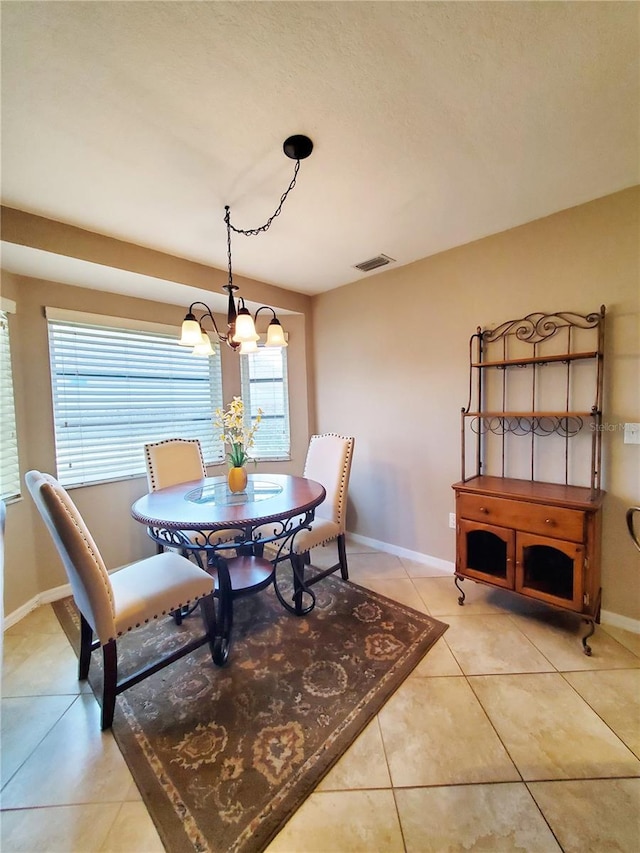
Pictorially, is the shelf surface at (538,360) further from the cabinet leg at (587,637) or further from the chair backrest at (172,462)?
the chair backrest at (172,462)

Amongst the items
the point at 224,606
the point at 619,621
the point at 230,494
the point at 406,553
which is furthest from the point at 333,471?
the point at 619,621

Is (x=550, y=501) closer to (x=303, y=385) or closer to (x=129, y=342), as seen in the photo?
(x=303, y=385)

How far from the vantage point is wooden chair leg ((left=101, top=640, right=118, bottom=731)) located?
1442 mm

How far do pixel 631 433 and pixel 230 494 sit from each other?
2399 millimetres

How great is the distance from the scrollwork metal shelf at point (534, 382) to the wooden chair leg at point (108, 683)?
7.14ft

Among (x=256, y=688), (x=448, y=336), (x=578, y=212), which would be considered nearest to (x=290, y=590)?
(x=256, y=688)

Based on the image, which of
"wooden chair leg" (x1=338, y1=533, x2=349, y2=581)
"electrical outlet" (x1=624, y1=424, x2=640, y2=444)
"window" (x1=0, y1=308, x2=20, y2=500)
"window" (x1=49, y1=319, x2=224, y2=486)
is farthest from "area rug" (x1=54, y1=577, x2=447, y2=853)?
"electrical outlet" (x1=624, y1=424, x2=640, y2=444)

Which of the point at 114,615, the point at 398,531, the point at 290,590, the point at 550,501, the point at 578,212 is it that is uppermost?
the point at 578,212

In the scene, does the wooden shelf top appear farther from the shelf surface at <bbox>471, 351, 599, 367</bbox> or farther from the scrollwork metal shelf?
the shelf surface at <bbox>471, 351, 599, 367</bbox>

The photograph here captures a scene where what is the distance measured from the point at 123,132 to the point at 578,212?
8.02 ft

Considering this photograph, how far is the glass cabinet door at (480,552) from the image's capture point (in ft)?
7.07

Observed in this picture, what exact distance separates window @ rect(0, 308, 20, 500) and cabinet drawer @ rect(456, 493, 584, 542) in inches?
119

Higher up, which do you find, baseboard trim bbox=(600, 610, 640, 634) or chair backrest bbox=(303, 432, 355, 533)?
chair backrest bbox=(303, 432, 355, 533)

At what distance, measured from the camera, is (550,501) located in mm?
1870
